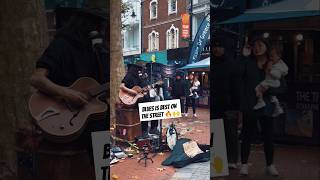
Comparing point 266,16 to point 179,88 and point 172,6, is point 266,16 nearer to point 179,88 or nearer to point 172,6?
point 172,6

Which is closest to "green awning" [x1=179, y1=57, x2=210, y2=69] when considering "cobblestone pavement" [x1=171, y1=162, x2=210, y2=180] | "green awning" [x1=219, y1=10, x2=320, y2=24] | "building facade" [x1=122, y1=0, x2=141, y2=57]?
"green awning" [x1=219, y1=10, x2=320, y2=24]

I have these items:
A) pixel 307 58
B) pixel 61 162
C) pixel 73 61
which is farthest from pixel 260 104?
pixel 61 162

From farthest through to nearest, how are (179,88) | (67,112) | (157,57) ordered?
(157,57)
(179,88)
(67,112)

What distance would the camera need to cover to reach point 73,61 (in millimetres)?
4207

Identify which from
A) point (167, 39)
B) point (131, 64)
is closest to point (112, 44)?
point (131, 64)

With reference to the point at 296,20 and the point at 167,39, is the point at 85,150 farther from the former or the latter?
the point at 296,20

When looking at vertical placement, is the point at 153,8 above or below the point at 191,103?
above

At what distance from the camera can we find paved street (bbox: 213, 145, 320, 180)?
4473mm

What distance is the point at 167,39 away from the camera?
437cm

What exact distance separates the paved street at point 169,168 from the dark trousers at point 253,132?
409mm

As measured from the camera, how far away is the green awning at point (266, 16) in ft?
13.9

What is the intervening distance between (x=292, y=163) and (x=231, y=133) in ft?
2.23

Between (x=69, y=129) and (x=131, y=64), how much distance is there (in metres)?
0.85

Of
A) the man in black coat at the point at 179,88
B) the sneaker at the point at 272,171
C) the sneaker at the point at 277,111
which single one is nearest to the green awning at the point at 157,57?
the man in black coat at the point at 179,88
